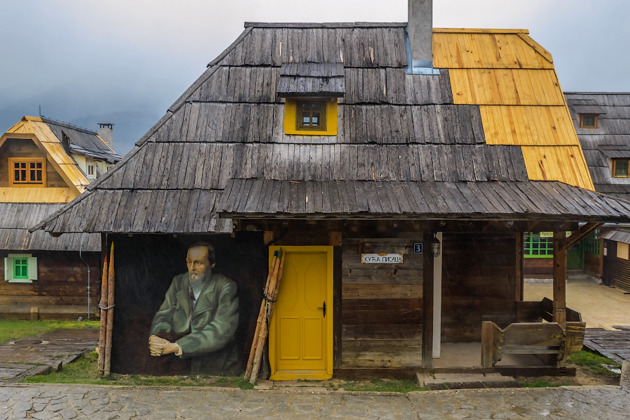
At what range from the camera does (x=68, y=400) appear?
279 inches

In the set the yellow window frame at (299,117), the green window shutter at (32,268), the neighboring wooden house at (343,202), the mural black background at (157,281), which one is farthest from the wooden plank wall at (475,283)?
the green window shutter at (32,268)

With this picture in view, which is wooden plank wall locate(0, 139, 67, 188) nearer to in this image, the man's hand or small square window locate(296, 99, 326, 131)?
the man's hand

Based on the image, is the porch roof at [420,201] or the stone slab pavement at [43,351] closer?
the porch roof at [420,201]

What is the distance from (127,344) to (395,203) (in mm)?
5436

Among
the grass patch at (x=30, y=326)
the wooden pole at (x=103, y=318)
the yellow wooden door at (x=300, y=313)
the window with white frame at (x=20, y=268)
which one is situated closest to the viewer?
the wooden pole at (x=103, y=318)

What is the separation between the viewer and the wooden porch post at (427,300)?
8188mm

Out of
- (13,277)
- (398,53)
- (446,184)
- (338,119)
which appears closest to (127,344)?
(338,119)

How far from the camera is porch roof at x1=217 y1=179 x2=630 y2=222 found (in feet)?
23.4

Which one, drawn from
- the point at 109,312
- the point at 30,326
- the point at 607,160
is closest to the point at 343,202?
the point at 109,312

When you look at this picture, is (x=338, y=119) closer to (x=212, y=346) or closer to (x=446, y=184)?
(x=446, y=184)

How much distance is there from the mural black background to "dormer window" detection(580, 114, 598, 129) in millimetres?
20810

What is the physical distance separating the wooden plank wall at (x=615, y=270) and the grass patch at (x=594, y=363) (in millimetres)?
10488

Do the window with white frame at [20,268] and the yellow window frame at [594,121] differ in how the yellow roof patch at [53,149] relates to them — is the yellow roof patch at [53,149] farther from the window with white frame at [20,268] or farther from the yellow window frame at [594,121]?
the yellow window frame at [594,121]

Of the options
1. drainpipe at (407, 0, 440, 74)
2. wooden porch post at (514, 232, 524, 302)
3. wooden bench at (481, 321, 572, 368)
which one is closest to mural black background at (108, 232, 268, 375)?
wooden bench at (481, 321, 572, 368)
